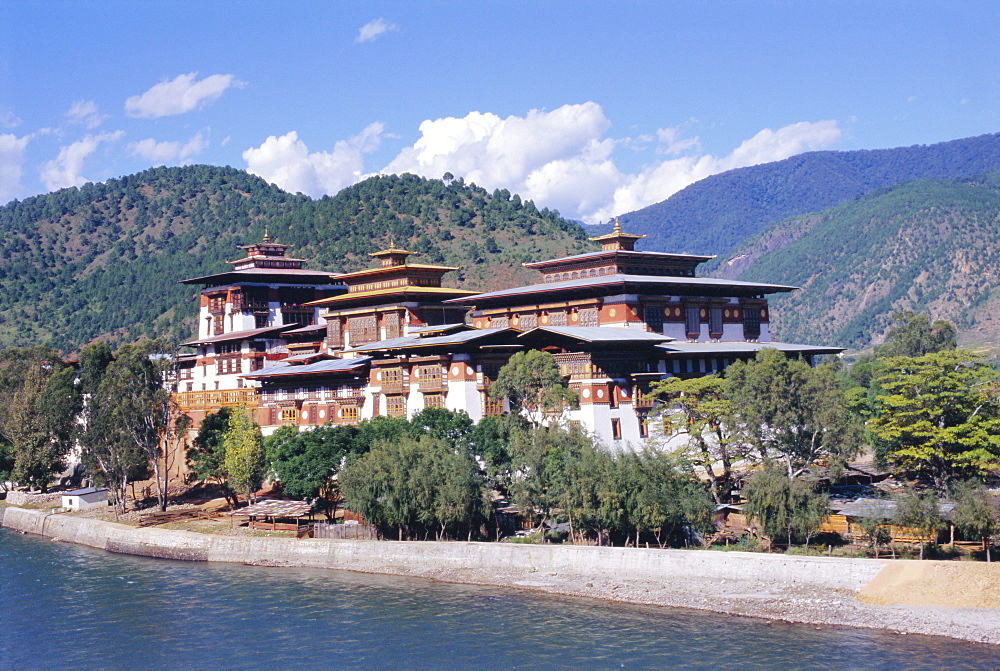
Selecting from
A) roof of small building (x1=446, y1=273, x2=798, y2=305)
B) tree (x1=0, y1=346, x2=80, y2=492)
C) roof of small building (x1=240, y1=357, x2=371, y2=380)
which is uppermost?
roof of small building (x1=446, y1=273, x2=798, y2=305)

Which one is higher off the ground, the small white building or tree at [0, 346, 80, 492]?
tree at [0, 346, 80, 492]

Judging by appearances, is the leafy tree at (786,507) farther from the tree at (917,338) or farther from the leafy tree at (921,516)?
the tree at (917,338)

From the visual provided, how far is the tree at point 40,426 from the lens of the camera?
82.1 meters

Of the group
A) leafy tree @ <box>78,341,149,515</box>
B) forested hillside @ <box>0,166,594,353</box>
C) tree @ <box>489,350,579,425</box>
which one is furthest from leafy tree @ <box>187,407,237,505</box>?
forested hillside @ <box>0,166,594,353</box>

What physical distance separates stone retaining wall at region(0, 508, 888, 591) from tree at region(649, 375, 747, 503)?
8227 millimetres

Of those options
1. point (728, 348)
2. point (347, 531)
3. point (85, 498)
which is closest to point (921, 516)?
point (728, 348)

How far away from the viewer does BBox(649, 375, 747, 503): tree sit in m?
56.4

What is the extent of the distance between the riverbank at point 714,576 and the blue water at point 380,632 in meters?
0.87

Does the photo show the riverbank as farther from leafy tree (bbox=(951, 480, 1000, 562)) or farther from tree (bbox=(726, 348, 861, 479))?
tree (bbox=(726, 348, 861, 479))

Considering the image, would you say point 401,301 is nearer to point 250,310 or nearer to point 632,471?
point 250,310

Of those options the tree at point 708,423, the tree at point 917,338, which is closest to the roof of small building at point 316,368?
the tree at point 708,423

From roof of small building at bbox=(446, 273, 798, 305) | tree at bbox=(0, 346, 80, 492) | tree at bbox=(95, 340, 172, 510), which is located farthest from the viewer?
tree at bbox=(0, 346, 80, 492)

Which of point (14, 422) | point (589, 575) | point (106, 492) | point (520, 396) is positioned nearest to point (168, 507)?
point (106, 492)

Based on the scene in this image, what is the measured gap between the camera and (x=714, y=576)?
46.7m
